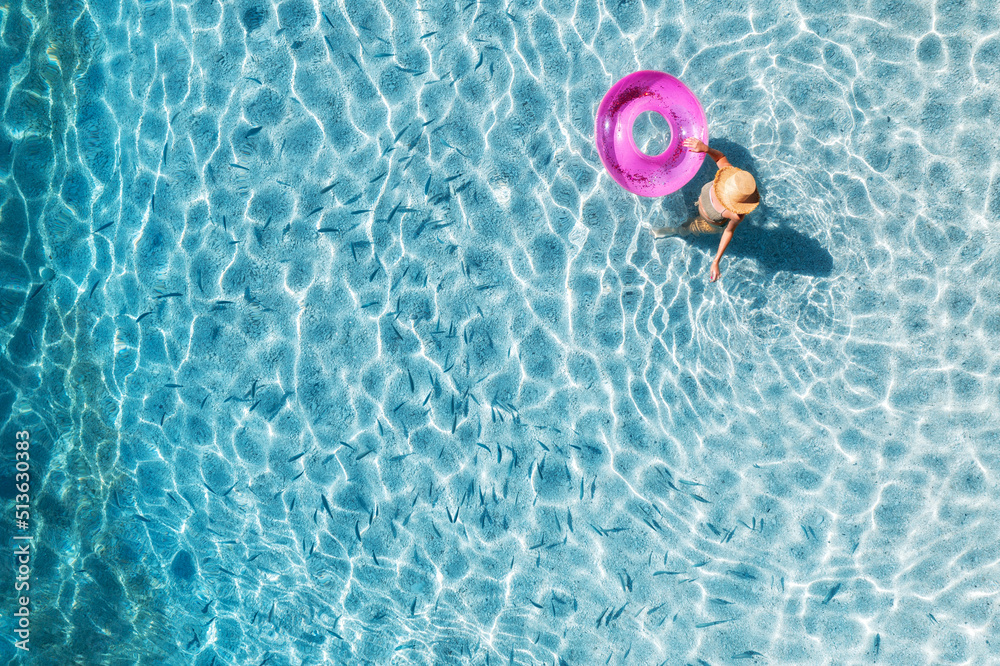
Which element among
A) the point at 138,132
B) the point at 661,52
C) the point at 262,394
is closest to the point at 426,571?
the point at 262,394

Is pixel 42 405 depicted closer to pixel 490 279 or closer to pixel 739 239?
pixel 490 279

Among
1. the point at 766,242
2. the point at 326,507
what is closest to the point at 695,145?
the point at 766,242

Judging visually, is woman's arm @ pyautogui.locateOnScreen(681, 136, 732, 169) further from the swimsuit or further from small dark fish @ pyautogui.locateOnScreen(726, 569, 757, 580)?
small dark fish @ pyautogui.locateOnScreen(726, 569, 757, 580)

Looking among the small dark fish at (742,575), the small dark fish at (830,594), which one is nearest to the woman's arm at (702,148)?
the small dark fish at (742,575)

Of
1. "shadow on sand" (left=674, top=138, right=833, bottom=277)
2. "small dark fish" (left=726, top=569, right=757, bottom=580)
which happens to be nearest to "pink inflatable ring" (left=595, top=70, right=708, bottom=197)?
"shadow on sand" (left=674, top=138, right=833, bottom=277)

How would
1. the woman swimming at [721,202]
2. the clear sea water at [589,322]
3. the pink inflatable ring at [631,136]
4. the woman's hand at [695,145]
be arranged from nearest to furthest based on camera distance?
the woman swimming at [721,202]
the woman's hand at [695,145]
the pink inflatable ring at [631,136]
the clear sea water at [589,322]

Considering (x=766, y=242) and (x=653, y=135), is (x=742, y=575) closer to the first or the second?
(x=766, y=242)

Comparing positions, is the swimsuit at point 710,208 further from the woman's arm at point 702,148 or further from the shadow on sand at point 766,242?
the shadow on sand at point 766,242
